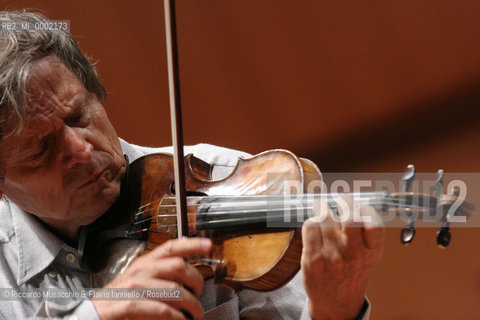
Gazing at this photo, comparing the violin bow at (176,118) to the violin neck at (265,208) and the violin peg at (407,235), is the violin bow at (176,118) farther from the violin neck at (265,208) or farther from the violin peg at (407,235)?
the violin peg at (407,235)

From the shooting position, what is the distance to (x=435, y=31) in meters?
1.76

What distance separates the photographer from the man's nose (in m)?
0.91

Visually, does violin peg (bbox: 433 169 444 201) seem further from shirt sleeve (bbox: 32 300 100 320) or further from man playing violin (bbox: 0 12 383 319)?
shirt sleeve (bbox: 32 300 100 320)

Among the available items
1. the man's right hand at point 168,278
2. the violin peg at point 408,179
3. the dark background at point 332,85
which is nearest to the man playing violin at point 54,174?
the man's right hand at point 168,278

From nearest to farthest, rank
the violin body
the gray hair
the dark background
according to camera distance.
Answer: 1. the violin body
2. the gray hair
3. the dark background

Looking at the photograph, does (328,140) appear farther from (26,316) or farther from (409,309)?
(26,316)

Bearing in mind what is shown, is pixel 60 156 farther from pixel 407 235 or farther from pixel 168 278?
pixel 407 235

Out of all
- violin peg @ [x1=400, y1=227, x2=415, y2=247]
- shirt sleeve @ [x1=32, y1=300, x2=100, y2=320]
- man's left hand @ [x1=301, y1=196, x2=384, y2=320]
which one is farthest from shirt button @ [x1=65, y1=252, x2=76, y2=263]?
violin peg @ [x1=400, y1=227, x2=415, y2=247]

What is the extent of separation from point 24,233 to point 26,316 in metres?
0.15

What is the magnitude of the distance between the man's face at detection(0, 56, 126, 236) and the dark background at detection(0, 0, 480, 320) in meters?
0.78

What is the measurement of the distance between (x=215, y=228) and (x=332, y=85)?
1.18 metres

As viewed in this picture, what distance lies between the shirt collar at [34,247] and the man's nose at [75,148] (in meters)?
0.16

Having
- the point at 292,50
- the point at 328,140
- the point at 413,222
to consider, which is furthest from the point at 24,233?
the point at 328,140

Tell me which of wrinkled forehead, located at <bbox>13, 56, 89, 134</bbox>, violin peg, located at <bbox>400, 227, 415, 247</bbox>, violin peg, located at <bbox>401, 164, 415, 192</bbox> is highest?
wrinkled forehead, located at <bbox>13, 56, 89, 134</bbox>
